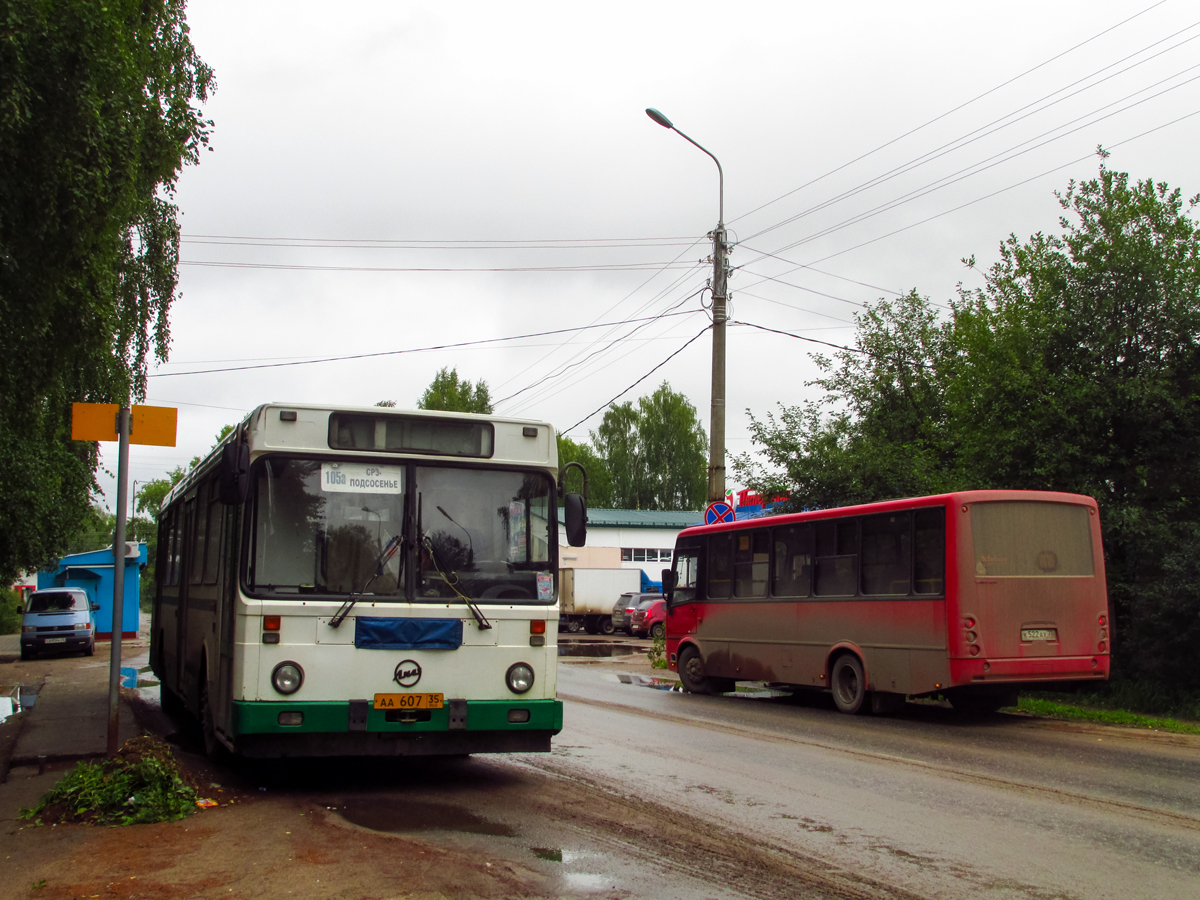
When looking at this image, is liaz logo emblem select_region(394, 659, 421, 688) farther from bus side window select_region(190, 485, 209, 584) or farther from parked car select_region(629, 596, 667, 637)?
parked car select_region(629, 596, 667, 637)

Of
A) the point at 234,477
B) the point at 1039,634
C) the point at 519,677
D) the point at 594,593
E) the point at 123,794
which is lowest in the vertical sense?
the point at 123,794

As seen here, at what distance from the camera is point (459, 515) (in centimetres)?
893

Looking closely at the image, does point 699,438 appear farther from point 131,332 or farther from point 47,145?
point 47,145

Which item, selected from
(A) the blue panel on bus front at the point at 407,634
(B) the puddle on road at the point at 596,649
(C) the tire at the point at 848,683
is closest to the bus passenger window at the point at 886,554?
(C) the tire at the point at 848,683

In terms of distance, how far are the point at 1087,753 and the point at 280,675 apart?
322 inches

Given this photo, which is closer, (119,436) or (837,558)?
(119,436)

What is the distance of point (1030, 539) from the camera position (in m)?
14.3

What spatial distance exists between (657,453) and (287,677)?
7737 cm

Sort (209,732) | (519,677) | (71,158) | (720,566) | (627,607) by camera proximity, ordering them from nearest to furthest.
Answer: (71,158) < (519,677) < (209,732) < (720,566) < (627,607)

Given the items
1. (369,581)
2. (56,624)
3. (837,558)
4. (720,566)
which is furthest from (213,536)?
(56,624)

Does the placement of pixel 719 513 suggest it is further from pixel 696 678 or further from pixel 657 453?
pixel 657 453

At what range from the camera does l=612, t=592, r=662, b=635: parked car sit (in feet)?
147

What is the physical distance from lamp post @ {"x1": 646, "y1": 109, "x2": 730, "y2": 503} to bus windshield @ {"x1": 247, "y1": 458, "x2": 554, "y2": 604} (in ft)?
43.3

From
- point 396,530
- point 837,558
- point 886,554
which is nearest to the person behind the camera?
point 396,530
